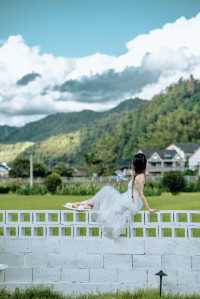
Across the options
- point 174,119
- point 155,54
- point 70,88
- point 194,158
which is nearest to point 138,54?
point 155,54

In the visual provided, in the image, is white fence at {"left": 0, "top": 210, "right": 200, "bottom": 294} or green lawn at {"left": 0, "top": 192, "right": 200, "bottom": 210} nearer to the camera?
white fence at {"left": 0, "top": 210, "right": 200, "bottom": 294}

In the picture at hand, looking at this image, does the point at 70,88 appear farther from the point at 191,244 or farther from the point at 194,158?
the point at 191,244

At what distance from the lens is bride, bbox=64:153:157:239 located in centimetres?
527

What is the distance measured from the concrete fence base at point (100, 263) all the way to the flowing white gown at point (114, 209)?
14cm

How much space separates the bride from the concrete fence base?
175 millimetres

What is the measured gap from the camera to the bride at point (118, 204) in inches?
207

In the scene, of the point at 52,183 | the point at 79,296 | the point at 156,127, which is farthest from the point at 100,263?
the point at 156,127

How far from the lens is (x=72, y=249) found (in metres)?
5.44

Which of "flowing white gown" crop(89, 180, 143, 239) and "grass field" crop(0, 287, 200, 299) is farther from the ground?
"flowing white gown" crop(89, 180, 143, 239)

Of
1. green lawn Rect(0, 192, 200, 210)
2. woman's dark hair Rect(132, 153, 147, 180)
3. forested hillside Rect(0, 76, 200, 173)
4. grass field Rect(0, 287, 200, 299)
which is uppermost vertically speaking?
forested hillside Rect(0, 76, 200, 173)

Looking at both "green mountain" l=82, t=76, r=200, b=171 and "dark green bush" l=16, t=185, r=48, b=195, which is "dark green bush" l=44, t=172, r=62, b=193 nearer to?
"dark green bush" l=16, t=185, r=48, b=195

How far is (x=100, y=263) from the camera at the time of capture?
5.41 m

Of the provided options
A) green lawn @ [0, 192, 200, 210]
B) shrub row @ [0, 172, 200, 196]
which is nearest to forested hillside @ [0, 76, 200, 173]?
shrub row @ [0, 172, 200, 196]

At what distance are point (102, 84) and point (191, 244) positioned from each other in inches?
3302
